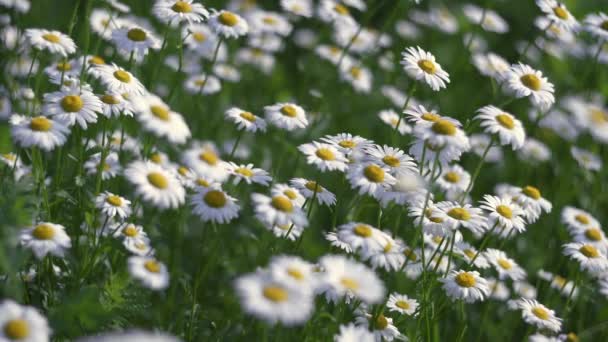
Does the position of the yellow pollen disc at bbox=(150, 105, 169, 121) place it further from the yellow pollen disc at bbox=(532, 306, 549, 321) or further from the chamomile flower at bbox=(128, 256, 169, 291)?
the yellow pollen disc at bbox=(532, 306, 549, 321)

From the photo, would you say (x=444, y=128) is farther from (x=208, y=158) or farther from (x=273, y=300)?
(x=273, y=300)

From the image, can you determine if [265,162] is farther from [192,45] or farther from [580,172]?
[580,172]

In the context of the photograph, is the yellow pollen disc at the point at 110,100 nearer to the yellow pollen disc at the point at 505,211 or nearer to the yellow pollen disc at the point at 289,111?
the yellow pollen disc at the point at 289,111

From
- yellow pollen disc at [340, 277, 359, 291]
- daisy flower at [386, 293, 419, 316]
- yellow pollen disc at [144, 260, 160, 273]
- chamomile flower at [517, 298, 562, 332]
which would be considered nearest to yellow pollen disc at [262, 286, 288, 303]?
yellow pollen disc at [340, 277, 359, 291]

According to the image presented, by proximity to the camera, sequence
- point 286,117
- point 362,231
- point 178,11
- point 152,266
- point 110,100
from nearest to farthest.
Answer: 1. point 362,231
2. point 152,266
3. point 110,100
4. point 286,117
5. point 178,11

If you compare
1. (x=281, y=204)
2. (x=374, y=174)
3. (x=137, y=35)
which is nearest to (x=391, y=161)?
(x=374, y=174)

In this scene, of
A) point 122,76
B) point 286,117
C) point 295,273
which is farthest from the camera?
point 286,117
